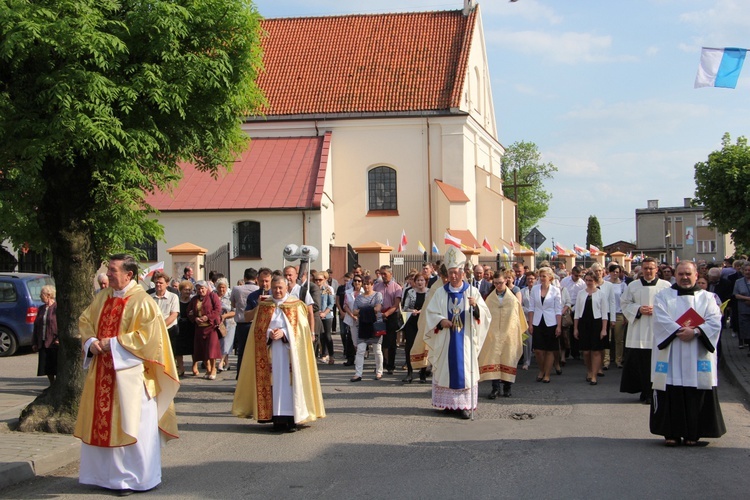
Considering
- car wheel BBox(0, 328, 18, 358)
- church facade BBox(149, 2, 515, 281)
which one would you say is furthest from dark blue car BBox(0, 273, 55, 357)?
church facade BBox(149, 2, 515, 281)

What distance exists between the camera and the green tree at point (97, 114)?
876cm

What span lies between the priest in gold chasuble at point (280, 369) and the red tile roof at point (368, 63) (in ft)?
94.7

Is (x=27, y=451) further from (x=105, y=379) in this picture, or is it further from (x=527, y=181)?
(x=527, y=181)

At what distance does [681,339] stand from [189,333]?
9346 millimetres

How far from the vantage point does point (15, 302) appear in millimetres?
18766

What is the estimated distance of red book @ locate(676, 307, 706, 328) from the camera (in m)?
8.58

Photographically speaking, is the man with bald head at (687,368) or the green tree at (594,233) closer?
the man with bald head at (687,368)

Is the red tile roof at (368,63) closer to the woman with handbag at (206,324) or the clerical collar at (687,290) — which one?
the woman with handbag at (206,324)

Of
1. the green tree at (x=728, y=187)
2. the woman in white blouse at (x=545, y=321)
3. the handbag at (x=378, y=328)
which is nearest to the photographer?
the woman in white blouse at (x=545, y=321)

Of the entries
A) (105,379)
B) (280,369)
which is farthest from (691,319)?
(105,379)

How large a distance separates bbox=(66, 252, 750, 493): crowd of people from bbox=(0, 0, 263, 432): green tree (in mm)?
1546

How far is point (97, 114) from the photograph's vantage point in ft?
29.1

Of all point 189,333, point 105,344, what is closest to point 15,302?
point 189,333

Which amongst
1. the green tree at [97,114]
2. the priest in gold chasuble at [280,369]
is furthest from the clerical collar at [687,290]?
the green tree at [97,114]
